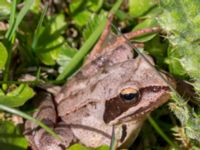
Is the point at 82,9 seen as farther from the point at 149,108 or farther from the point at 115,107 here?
the point at 149,108

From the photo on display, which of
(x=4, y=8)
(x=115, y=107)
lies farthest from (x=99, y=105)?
(x=4, y=8)

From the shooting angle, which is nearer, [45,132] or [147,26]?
[45,132]

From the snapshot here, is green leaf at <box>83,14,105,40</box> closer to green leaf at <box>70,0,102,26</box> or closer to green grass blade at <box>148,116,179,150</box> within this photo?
green leaf at <box>70,0,102,26</box>

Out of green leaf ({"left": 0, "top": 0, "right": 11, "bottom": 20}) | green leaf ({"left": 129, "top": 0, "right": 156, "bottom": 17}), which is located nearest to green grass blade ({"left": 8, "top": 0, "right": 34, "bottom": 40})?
green leaf ({"left": 0, "top": 0, "right": 11, "bottom": 20})

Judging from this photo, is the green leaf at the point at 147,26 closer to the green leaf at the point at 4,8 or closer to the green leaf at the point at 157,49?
the green leaf at the point at 157,49

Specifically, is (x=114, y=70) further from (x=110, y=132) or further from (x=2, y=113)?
(x=2, y=113)

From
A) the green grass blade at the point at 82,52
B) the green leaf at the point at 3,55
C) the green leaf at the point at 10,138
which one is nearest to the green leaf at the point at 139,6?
the green grass blade at the point at 82,52
